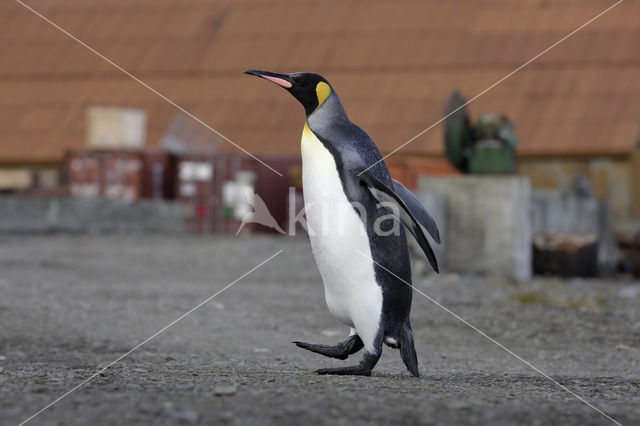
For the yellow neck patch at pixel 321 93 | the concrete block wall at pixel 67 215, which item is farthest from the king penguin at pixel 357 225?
the concrete block wall at pixel 67 215

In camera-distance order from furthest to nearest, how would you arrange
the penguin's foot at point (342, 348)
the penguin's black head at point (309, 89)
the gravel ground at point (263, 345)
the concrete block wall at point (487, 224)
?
the concrete block wall at point (487, 224) < the penguin's foot at point (342, 348) < the penguin's black head at point (309, 89) < the gravel ground at point (263, 345)

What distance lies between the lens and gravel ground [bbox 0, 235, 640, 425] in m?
4.06

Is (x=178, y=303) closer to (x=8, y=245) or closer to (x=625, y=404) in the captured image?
(x=625, y=404)

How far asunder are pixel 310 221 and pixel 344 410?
171cm

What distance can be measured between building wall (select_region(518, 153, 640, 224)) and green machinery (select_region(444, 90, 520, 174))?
34.4 ft

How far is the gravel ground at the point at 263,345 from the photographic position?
4062mm

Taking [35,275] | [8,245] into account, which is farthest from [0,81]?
[35,275]

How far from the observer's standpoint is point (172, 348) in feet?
25.9

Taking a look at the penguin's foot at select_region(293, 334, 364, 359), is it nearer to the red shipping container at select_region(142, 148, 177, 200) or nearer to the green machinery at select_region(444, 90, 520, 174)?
the green machinery at select_region(444, 90, 520, 174)

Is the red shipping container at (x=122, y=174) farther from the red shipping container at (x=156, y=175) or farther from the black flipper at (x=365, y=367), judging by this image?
the black flipper at (x=365, y=367)

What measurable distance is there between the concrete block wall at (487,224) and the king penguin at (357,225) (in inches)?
365

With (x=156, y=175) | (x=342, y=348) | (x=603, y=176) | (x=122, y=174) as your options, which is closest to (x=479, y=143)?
(x=342, y=348)

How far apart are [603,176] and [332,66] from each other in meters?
9.69

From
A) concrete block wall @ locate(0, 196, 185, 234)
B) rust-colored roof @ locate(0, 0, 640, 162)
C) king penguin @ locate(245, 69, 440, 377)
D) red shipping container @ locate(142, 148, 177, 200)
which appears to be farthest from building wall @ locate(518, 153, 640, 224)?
king penguin @ locate(245, 69, 440, 377)
